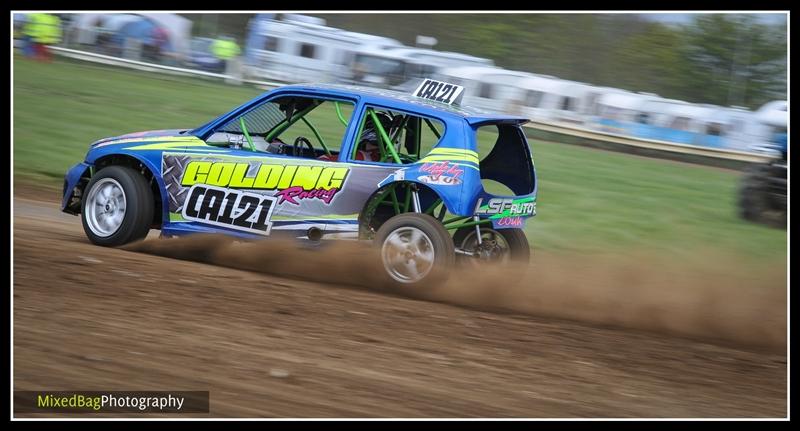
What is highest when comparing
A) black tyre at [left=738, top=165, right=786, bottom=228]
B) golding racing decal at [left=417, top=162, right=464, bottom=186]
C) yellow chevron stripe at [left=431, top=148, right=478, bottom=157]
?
yellow chevron stripe at [left=431, top=148, right=478, bottom=157]

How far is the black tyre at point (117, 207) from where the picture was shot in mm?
7750

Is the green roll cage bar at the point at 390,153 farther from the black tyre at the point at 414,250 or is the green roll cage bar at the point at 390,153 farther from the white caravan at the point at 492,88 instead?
the white caravan at the point at 492,88

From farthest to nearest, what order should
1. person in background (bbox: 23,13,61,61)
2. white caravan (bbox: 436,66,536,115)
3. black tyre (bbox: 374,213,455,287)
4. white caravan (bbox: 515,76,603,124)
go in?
→ 1. person in background (bbox: 23,13,61,61)
2. white caravan (bbox: 436,66,536,115)
3. white caravan (bbox: 515,76,603,124)
4. black tyre (bbox: 374,213,455,287)

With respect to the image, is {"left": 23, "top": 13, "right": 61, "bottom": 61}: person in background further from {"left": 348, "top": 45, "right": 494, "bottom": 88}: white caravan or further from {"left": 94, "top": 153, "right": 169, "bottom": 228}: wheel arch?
{"left": 94, "top": 153, "right": 169, "bottom": 228}: wheel arch

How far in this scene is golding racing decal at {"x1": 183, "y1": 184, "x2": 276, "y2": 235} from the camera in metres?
7.52

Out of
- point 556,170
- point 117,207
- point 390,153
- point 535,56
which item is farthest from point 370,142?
point 535,56

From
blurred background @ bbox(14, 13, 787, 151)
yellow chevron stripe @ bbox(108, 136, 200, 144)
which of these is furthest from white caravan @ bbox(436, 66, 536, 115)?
yellow chevron stripe @ bbox(108, 136, 200, 144)

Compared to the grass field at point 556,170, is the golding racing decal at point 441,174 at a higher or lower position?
higher

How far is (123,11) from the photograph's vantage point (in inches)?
769

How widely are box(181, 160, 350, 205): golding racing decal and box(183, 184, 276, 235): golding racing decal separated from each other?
0.22ft

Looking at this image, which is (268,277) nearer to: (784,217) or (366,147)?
(366,147)

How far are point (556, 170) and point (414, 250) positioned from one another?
30.5 ft

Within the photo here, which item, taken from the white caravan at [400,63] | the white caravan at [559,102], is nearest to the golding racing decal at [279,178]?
the white caravan at [559,102]

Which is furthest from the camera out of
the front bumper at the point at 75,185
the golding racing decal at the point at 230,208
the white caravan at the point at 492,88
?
the white caravan at the point at 492,88
